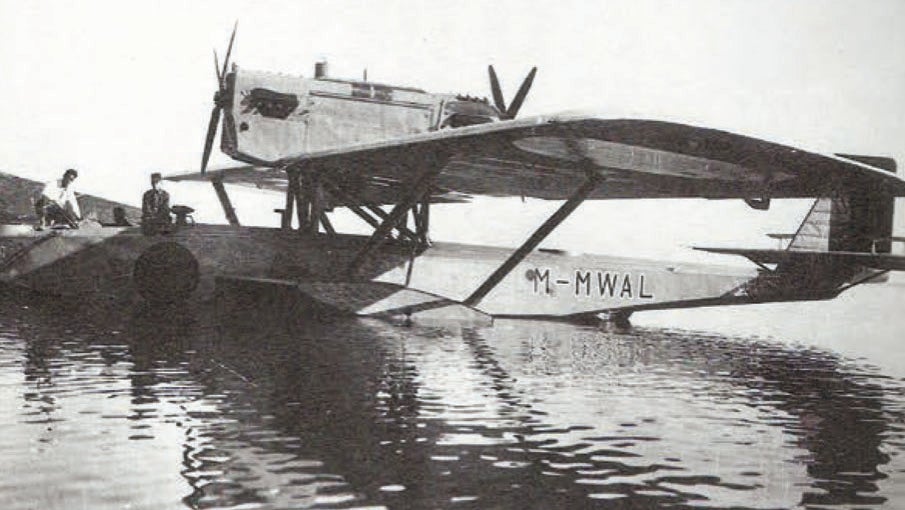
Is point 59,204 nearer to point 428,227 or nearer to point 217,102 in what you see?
point 217,102

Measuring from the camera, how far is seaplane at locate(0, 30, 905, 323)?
12289 mm

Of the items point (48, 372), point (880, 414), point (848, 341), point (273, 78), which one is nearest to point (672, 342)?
point (848, 341)

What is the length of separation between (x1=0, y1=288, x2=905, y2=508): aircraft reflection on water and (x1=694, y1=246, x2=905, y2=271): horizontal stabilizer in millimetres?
4172

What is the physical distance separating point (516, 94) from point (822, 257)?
249 inches

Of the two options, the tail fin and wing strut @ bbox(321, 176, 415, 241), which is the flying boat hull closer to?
wing strut @ bbox(321, 176, 415, 241)

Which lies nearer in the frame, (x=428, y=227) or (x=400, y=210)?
(x=400, y=210)

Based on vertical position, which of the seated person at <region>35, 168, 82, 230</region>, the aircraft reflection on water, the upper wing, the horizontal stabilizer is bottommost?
the aircraft reflection on water

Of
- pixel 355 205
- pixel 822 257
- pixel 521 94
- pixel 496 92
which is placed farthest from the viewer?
pixel 496 92

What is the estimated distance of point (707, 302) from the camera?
16.1m

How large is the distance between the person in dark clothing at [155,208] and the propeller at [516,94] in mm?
6399

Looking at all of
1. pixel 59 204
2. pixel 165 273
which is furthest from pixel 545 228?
pixel 59 204

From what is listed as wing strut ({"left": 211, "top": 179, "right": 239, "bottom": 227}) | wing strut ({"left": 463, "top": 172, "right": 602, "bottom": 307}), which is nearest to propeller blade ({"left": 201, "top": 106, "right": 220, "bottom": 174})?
wing strut ({"left": 211, "top": 179, "right": 239, "bottom": 227})

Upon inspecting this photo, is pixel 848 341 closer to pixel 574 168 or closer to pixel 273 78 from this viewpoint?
pixel 574 168

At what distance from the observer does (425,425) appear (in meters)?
5.29
